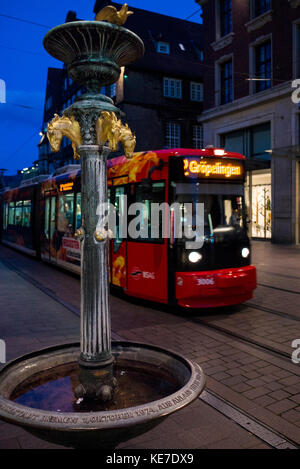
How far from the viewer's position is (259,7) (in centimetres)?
2228

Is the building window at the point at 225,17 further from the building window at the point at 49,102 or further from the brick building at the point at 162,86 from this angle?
the building window at the point at 49,102

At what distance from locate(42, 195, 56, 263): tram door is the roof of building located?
21.2 metres

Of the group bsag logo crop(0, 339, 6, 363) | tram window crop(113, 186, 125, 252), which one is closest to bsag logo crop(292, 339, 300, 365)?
bsag logo crop(0, 339, 6, 363)

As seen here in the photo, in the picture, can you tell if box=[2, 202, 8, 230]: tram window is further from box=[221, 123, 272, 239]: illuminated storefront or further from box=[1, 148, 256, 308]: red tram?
box=[1, 148, 256, 308]: red tram

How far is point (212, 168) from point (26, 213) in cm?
1207

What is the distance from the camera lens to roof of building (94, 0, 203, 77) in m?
33.3

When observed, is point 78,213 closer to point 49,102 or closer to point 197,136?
point 197,136

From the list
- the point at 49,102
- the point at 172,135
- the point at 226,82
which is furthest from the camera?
the point at 49,102

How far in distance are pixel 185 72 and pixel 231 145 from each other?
13261 mm

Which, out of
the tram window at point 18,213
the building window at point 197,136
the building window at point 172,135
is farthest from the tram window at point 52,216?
the building window at point 197,136

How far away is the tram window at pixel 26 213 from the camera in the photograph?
17175mm

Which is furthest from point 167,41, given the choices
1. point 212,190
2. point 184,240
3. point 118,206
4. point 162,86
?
point 184,240

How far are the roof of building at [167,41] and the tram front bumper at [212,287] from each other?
27.8 metres
